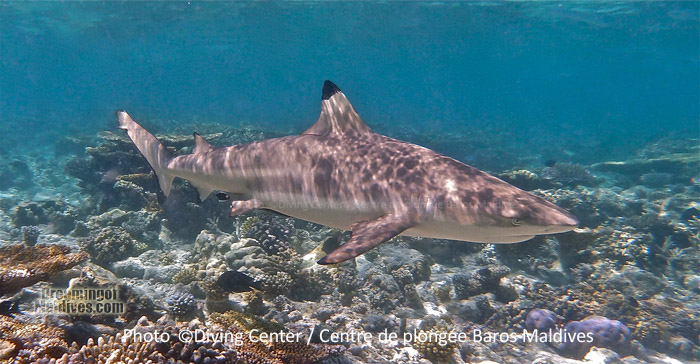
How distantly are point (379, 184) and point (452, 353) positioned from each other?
3453 millimetres

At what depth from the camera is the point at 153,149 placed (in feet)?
19.9

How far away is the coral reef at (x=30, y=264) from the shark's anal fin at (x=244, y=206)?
2.07 meters

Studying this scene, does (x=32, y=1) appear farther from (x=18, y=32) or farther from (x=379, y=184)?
(x=379, y=184)

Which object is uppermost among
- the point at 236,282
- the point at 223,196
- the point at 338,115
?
the point at 338,115

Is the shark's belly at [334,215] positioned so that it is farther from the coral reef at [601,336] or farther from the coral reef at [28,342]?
the coral reef at [601,336]

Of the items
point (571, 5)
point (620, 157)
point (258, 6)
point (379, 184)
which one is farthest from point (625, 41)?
point (379, 184)

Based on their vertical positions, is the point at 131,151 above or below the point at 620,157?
below

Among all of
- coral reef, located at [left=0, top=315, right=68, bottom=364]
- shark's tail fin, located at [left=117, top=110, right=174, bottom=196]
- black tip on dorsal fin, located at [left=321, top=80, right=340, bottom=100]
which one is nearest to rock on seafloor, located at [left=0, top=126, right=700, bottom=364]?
coral reef, located at [left=0, top=315, right=68, bottom=364]

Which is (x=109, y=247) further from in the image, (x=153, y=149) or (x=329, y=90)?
(x=329, y=90)

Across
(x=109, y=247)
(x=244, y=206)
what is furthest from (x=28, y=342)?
(x=109, y=247)

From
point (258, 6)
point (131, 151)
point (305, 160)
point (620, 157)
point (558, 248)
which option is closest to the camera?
point (305, 160)

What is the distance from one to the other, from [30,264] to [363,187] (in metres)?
4.09

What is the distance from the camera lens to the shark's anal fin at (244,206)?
4875 mm

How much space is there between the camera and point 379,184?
4133 mm
